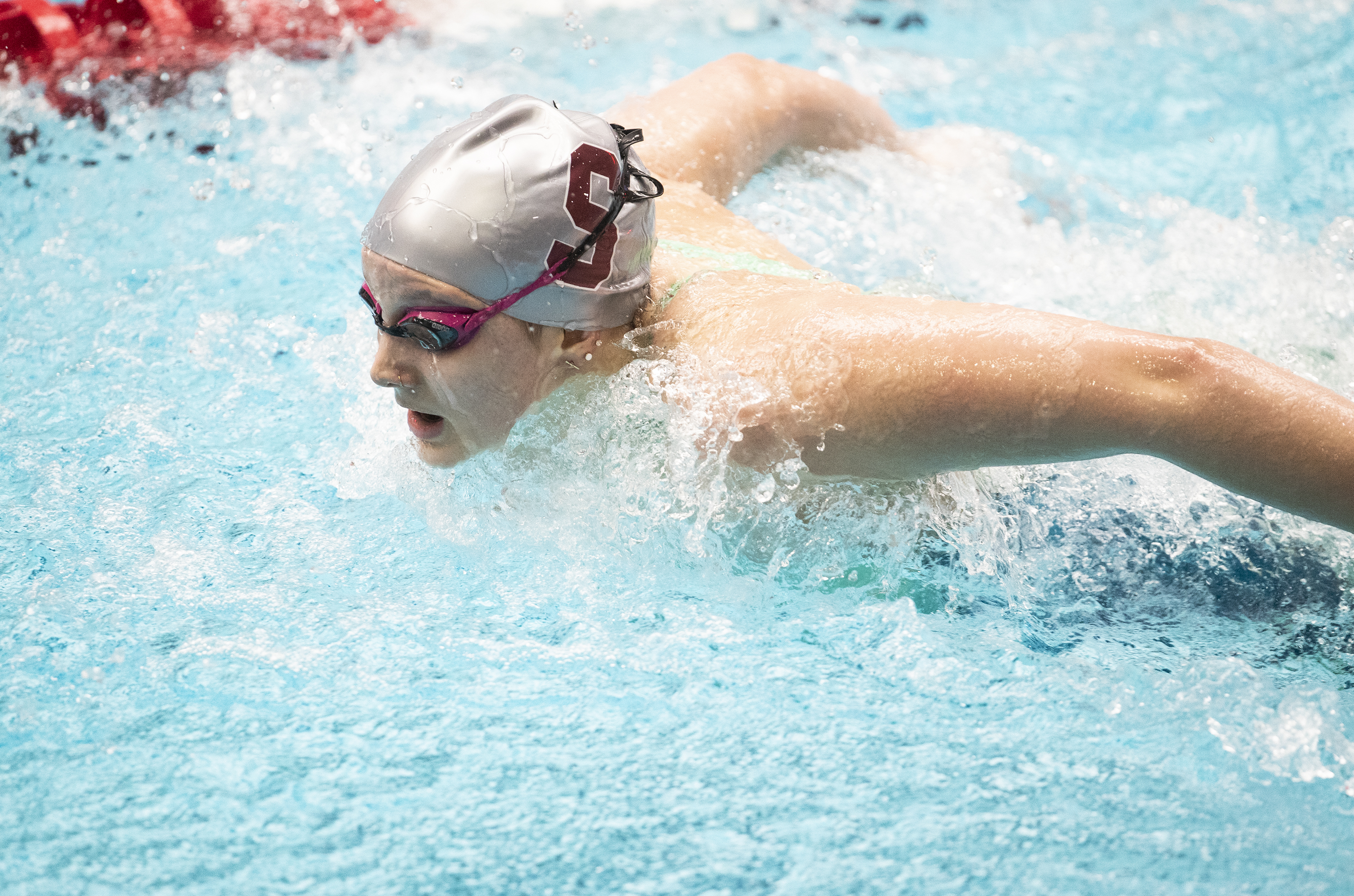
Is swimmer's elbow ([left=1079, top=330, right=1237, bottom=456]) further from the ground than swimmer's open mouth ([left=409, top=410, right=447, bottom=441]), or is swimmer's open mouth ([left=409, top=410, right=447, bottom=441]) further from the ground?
swimmer's elbow ([left=1079, top=330, right=1237, bottom=456])

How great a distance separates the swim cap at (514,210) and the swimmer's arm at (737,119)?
66 centimetres

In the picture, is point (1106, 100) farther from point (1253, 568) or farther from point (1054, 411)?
point (1054, 411)

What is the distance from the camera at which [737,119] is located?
2674 mm

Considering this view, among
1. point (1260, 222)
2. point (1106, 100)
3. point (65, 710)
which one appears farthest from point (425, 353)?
point (1106, 100)

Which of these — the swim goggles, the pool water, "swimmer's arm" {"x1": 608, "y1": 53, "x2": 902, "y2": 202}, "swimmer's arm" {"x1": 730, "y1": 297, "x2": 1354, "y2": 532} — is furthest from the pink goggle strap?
"swimmer's arm" {"x1": 608, "y1": 53, "x2": 902, "y2": 202}

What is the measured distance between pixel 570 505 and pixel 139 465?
103cm

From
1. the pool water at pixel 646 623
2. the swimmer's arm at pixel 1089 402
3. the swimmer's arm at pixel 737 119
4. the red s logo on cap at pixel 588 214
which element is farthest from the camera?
the swimmer's arm at pixel 737 119

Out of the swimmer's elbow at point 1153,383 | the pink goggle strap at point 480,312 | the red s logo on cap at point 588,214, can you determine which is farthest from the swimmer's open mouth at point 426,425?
the swimmer's elbow at point 1153,383

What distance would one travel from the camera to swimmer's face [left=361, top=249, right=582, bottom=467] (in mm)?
1798

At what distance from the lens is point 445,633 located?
2.06 m

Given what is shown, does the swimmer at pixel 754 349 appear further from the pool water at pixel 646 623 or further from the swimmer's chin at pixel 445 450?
the pool water at pixel 646 623

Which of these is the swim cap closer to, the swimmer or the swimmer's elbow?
the swimmer

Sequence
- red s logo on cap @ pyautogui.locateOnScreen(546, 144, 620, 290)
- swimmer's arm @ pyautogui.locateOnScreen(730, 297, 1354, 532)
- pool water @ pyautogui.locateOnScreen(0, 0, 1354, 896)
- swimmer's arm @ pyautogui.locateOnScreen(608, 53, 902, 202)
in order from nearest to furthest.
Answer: swimmer's arm @ pyautogui.locateOnScreen(730, 297, 1354, 532) → pool water @ pyautogui.locateOnScreen(0, 0, 1354, 896) → red s logo on cap @ pyautogui.locateOnScreen(546, 144, 620, 290) → swimmer's arm @ pyautogui.locateOnScreen(608, 53, 902, 202)

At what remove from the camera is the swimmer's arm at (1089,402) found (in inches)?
60.9
